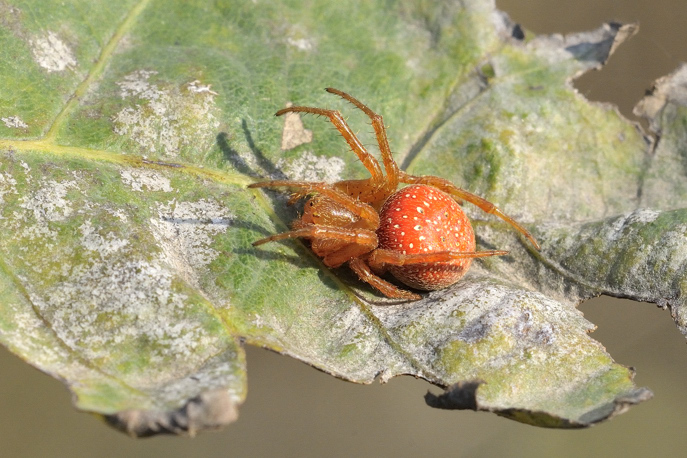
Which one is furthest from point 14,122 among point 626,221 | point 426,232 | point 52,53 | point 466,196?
point 626,221

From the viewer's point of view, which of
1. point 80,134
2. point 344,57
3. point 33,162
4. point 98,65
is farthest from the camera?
point 344,57

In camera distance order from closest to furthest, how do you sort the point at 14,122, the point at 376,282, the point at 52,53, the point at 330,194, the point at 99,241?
the point at 99,241 < the point at 14,122 < the point at 52,53 < the point at 376,282 < the point at 330,194

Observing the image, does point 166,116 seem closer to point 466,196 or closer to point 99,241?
point 99,241

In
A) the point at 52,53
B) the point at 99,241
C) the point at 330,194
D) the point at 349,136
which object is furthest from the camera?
the point at 349,136

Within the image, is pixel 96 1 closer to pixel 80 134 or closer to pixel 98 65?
pixel 98 65

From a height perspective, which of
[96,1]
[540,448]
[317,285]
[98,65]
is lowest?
[540,448]

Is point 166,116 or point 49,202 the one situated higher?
point 166,116

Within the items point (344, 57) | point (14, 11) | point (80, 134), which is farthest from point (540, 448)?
point (14, 11)
